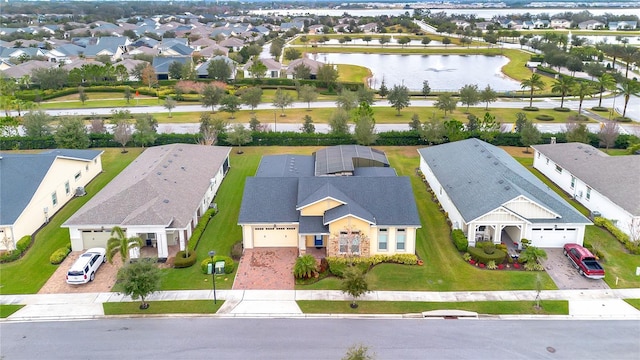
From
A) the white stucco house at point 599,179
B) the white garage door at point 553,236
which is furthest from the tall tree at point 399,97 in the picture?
the white garage door at point 553,236

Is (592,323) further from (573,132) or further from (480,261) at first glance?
(573,132)

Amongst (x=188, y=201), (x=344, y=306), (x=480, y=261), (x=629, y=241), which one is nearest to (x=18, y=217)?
(x=188, y=201)

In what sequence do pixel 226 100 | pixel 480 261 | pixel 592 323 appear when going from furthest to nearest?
1. pixel 226 100
2. pixel 480 261
3. pixel 592 323

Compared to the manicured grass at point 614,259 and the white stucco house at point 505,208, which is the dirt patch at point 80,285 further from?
Answer: the manicured grass at point 614,259

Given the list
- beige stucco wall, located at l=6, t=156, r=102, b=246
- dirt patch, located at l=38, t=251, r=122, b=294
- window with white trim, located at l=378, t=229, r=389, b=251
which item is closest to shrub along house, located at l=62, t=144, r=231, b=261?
dirt patch, located at l=38, t=251, r=122, b=294

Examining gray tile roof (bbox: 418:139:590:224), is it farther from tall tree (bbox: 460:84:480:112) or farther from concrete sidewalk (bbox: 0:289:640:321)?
tall tree (bbox: 460:84:480:112)

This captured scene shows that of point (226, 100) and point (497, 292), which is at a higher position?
point (226, 100)

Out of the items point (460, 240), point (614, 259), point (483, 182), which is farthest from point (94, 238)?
point (614, 259)
